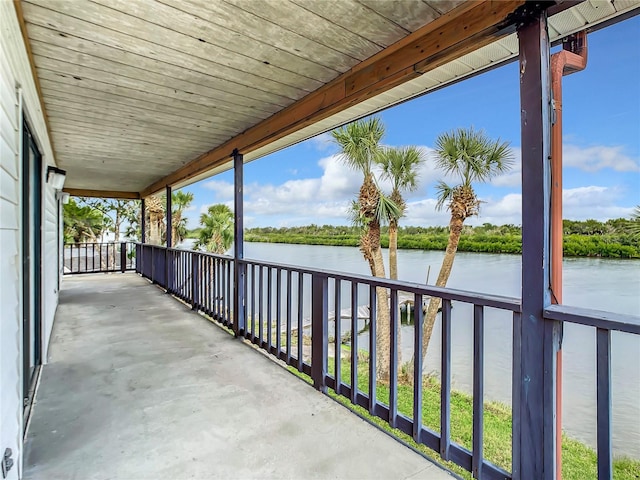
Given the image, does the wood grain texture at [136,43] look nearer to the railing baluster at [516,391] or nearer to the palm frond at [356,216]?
the railing baluster at [516,391]

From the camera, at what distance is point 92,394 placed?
8.55ft

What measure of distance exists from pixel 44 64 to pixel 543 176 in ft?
10.1

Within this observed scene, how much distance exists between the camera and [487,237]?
249 inches

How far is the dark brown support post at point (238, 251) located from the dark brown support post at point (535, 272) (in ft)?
9.74

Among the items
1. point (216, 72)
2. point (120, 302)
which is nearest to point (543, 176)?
point (216, 72)

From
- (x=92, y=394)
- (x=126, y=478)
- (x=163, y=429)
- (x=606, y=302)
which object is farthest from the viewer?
(x=606, y=302)

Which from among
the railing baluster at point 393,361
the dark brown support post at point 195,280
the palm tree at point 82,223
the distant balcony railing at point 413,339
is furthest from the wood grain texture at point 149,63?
the palm tree at point 82,223

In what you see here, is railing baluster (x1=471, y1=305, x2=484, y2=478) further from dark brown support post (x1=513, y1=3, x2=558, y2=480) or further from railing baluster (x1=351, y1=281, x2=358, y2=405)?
railing baluster (x1=351, y1=281, x2=358, y2=405)

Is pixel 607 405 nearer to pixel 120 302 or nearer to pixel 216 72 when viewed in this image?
pixel 216 72

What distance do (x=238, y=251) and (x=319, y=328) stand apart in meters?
1.81

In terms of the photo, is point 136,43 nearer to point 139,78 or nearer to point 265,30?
point 139,78

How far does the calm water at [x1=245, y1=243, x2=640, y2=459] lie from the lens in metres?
2.70

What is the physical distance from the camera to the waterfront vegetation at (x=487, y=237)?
2.74 meters

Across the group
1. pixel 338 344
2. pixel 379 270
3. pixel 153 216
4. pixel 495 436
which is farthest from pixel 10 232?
pixel 153 216
